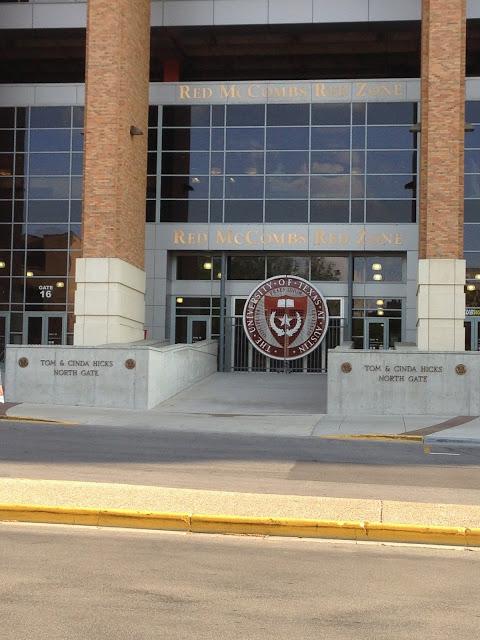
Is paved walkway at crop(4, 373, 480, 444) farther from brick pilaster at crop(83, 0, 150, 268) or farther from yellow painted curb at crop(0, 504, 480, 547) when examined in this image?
yellow painted curb at crop(0, 504, 480, 547)

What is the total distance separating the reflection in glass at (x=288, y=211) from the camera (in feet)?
123

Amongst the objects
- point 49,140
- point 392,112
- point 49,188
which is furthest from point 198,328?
point 392,112

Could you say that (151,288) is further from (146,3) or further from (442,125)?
(442,125)

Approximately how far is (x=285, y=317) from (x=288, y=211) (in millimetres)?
4253

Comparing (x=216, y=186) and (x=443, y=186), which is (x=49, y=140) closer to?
(x=216, y=186)

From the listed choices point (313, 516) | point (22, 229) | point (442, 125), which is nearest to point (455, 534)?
point (313, 516)

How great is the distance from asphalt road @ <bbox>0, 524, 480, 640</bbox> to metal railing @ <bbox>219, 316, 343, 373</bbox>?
28.6 metres

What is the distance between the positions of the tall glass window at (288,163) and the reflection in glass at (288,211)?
0.13 feet

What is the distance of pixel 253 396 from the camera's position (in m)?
29.7

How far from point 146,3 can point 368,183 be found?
10.9m

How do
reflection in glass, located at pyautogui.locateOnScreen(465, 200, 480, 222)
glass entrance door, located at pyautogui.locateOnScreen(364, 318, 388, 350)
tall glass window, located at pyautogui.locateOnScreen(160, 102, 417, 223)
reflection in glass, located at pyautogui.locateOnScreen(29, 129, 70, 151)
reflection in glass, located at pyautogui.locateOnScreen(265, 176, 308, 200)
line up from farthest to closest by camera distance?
reflection in glass, located at pyautogui.locateOnScreen(29, 129, 70, 151)
reflection in glass, located at pyautogui.locateOnScreen(265, 176, 308, 200)
glass entrance door, located at pyautogui.locateOnScreen(364, 318, 388, 350)
tall glass window, located at pyautogui.locateOnScreen(160, 102, 417, 223)
reflection in glass, located at pyautogui.locateOnScreen(465, 200, 480, 222)

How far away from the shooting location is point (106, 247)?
29922 millimetres

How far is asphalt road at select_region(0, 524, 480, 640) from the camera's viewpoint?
5.86 m

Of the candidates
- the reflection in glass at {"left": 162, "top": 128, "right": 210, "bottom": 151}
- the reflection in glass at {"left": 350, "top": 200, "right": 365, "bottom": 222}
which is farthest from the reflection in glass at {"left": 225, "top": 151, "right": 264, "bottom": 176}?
the reflection in glass at {"left": 350, "top": 200, "right": 365, "bottom": 222}
